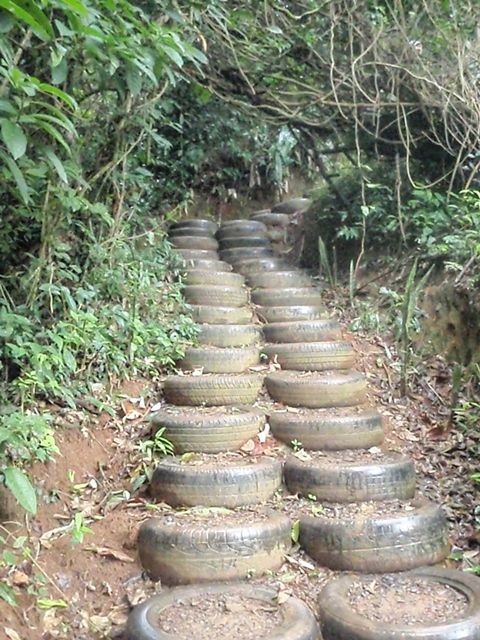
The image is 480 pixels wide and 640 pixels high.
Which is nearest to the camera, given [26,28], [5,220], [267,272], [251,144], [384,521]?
[26,28]

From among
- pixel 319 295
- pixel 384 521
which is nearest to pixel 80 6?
pixel 384 521

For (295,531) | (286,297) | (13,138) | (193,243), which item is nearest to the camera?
(13,138)

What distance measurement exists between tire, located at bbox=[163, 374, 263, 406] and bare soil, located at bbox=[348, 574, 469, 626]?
1.51 meters

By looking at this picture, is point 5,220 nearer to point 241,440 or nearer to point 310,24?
point 241,440

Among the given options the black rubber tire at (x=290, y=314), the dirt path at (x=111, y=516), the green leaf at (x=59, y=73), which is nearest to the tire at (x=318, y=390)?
the dirt path at (x=111, y=516)

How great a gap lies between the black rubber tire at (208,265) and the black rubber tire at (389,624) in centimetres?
363

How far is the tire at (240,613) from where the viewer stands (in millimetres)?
2537

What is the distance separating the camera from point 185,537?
3.01 meters

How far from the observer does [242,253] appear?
7012 mm

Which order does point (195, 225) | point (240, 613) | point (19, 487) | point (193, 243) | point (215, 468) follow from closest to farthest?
1. point (19, 487)
2. point (240, 613)
3. point (215, 468)
4. point (193, 243)
5. point (195, 225)

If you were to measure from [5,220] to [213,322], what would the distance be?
2.04 metres

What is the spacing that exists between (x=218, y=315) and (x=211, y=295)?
0.30 metres

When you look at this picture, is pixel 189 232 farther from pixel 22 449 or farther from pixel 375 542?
pixel 375 542

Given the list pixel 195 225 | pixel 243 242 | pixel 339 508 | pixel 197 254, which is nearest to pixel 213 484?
pixel 339 508
